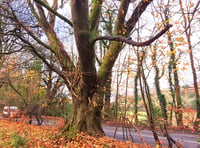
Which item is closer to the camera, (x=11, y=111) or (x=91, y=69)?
(x=91, y=69)

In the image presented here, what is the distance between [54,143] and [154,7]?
5.40 m

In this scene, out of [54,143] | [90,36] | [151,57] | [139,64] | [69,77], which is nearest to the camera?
[139,64]

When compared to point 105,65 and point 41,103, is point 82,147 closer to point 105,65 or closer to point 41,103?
point 105,65

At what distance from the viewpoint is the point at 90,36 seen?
5.62 meters

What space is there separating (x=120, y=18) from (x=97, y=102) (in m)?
3.12

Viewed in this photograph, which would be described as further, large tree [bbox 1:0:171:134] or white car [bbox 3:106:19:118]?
white car [bbox 3:106:19:118]

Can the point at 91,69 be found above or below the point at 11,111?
above

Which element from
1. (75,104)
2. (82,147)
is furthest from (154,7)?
(82,147)

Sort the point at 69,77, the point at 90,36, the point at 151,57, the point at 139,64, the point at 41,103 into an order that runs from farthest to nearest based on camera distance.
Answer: the point at 41,103, the point at 69,77, the point at 151,57, the point at 90,36, the point at 139,64

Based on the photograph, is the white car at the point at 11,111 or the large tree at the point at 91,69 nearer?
the large tree at the point at 91,69

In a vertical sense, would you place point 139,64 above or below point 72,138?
above

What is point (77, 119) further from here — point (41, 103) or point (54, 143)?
point (41, 103)

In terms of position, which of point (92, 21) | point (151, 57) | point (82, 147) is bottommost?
point (82, 147)

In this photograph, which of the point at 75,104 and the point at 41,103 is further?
the point at 41,103
